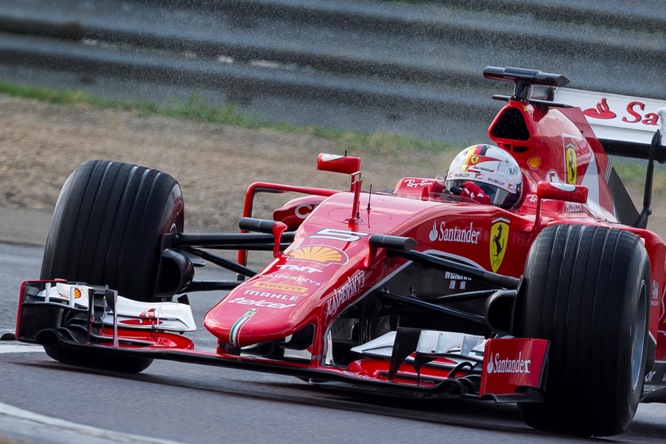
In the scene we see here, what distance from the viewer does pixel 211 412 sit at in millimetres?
4164

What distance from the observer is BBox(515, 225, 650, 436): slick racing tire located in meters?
4.70

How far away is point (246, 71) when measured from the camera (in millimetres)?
10156

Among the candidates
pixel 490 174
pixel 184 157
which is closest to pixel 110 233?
pixel 490 174

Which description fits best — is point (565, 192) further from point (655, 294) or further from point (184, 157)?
point (184, 157)

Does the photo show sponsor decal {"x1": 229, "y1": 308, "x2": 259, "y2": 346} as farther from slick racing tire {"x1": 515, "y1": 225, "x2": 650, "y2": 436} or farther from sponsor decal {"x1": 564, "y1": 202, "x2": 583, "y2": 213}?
sponsor decal {"x1": 564, "y1": 202, "x2": 583, "y2": 213}

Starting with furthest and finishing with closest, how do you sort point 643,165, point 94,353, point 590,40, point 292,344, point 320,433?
point 643,165 < point 590,40 < point 94,353 < point 292,344 < point 320,433

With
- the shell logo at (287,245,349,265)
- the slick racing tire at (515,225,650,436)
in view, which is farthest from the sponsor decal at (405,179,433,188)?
the slick racing tire at (515,225,650,436)

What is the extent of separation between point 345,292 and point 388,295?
Answer: 278 mm

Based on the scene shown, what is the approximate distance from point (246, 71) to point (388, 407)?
544cm

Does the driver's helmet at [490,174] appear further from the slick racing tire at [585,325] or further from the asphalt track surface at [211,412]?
the slick racing tire at [585,325]

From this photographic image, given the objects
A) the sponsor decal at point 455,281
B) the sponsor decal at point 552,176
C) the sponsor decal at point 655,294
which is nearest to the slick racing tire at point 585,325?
the sponsor decal at point 655,294

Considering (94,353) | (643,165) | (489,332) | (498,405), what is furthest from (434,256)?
(643,165)

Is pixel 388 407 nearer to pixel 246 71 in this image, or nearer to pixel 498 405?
pixel 498 405

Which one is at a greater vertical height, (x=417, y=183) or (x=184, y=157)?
(x=417, y=183)
